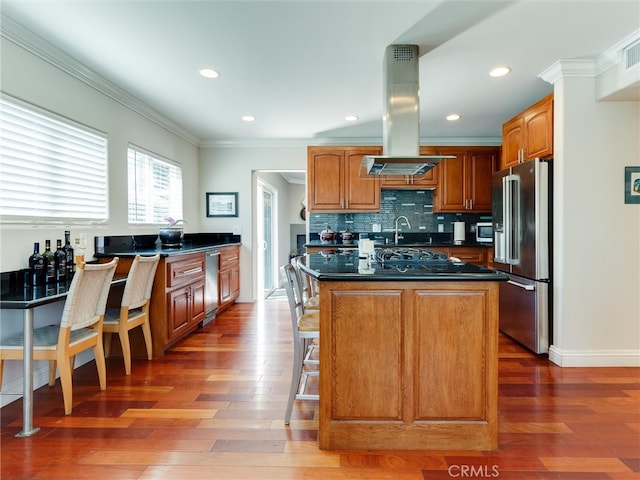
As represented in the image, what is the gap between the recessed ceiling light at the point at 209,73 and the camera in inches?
120

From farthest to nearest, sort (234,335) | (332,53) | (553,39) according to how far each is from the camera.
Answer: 1. (234,335)
2. (332,53)
3. (553,39)

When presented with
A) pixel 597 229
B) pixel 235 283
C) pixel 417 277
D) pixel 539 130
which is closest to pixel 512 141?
pixel 539 130

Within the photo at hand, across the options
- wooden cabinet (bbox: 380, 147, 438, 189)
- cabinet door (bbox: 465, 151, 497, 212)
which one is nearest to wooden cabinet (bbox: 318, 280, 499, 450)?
wooden cabinet (bbox: 380, 147, 438, 189)

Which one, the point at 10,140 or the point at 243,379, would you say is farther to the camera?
the point at 243,379

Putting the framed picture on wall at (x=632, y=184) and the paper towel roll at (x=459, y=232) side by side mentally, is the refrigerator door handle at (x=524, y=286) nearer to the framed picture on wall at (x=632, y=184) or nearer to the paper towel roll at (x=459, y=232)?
the framed picture on wall at (x=632, y=184)

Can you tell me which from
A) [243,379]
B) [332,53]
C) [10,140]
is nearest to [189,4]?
[332,53]

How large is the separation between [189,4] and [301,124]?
257 cm

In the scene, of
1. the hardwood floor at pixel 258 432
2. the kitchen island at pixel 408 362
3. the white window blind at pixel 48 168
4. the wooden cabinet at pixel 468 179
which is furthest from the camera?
the wooden cabinet at pixel 468 179

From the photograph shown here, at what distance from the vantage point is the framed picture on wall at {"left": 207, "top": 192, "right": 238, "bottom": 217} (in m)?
5.55

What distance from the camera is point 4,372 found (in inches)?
93.3

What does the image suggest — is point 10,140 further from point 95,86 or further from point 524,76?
point 524,76

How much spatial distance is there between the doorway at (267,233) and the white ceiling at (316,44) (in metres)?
2.57

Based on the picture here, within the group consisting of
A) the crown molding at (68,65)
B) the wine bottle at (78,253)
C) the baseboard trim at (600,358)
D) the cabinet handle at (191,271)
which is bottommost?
the baseboard trim at (600,358)

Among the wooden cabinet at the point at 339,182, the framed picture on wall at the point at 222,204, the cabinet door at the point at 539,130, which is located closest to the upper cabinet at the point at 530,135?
the cabinet door at the point at 539,130
